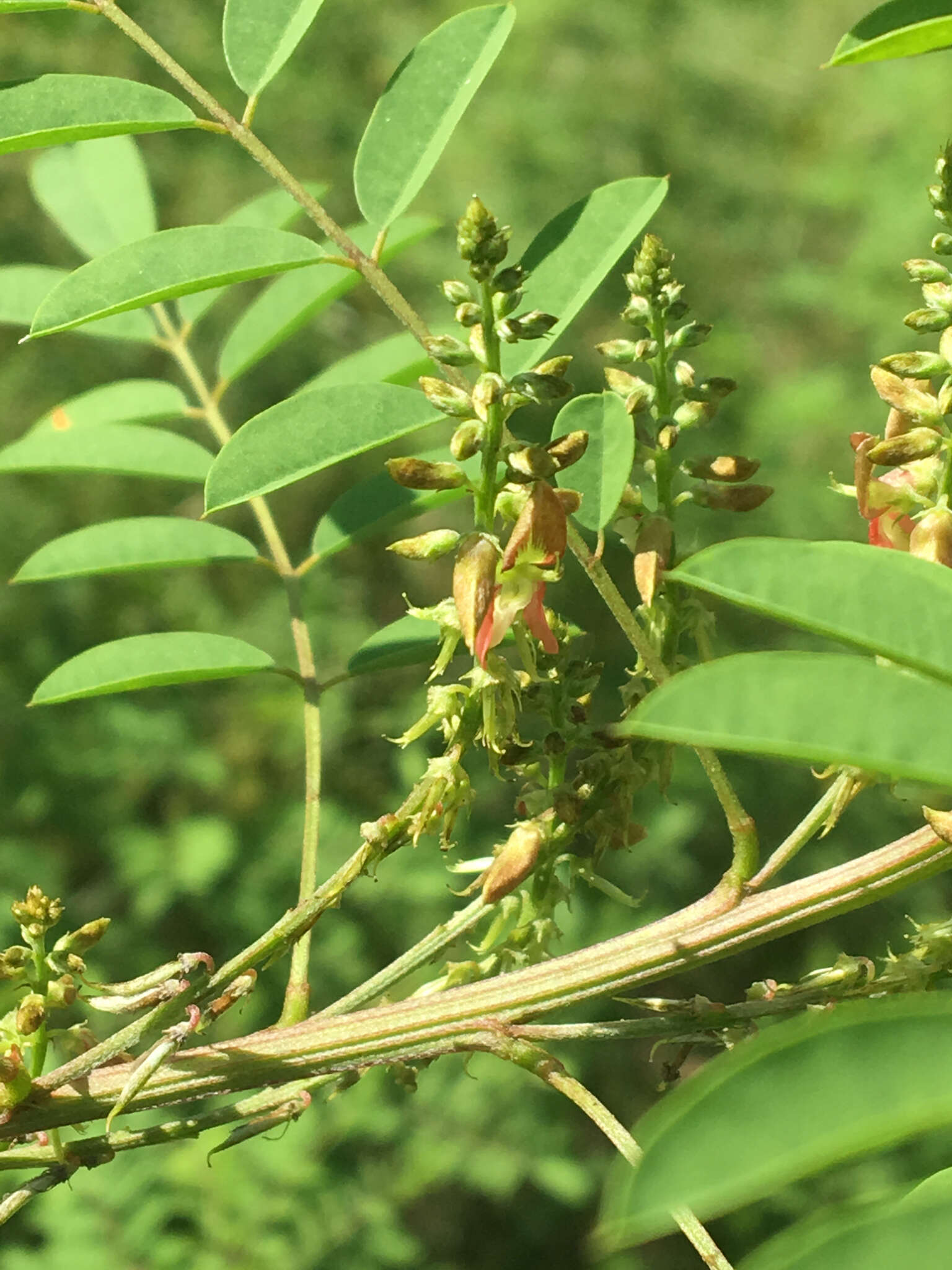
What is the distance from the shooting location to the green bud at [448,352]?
760 millimetres

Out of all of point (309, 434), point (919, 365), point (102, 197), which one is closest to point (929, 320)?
point (919, 365)

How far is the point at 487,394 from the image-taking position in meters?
0.72

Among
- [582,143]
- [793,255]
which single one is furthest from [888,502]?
[793,255]

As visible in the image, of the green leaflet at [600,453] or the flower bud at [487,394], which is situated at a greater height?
the flower bud at [487,394]

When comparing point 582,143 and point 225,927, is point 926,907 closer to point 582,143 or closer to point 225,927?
point 225,927

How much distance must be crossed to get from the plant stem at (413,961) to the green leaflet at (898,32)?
0.55 m

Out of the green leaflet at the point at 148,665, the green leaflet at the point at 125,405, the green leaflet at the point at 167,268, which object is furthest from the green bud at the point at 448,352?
the green leaflet at the point at 125,405

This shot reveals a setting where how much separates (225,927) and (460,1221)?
1327 millimetres

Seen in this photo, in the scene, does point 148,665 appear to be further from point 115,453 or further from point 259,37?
point 259,37

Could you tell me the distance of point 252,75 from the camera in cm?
100

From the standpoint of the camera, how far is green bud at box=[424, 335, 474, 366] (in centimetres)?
76

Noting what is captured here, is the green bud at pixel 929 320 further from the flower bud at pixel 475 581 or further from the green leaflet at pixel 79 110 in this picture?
the green leaflet at pixel 79 110

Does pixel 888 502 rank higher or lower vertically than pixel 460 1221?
higher

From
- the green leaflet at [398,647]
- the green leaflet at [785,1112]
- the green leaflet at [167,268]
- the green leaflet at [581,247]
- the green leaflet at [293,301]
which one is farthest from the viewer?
the green leaflet at [293,301]
